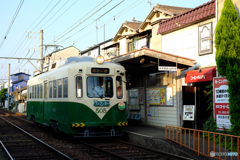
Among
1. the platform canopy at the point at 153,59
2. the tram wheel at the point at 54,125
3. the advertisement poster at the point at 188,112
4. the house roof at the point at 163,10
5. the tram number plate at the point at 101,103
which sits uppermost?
the house roof at the point at 163,10

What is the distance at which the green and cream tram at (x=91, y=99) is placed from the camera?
10.9 metres

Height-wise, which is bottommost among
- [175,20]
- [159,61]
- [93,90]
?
[93,90]

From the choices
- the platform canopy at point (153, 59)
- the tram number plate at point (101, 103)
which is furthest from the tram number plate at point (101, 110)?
the platform canopy at point (153, 59)

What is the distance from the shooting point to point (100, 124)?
36.0 ft

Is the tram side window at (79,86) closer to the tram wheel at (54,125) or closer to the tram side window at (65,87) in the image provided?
the tram side window at (65,87)

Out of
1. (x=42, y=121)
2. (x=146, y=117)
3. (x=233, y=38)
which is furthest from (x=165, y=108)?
(x=42, y=121)

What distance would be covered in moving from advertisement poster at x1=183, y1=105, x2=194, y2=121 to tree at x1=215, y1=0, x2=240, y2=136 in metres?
2.69

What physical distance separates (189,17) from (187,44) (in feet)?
4.04

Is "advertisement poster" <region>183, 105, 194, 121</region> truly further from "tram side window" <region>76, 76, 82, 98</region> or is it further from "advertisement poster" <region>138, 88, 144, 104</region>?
"tram side window" <region>76, 76, 82, 98</region>

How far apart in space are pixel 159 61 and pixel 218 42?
3.17 m

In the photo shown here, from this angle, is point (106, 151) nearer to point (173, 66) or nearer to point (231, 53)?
point (231, 53)

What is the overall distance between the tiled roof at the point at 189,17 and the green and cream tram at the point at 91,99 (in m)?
4.08

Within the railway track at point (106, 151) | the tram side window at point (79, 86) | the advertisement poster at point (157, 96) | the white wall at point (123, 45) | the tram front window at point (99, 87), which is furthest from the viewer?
the white wall at point (123, 45)

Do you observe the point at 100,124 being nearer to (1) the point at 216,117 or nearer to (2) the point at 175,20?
(1) the point at 216,117
